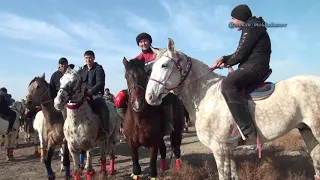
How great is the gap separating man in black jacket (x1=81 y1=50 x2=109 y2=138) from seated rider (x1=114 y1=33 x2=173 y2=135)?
70cm

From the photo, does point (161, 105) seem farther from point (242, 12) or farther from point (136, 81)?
point (242, 12)

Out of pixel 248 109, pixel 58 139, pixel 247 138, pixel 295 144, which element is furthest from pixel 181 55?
pixel 295 144

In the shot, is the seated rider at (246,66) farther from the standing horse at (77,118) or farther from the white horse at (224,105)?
the standing horse at (77,118)

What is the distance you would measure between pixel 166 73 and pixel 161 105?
1.66 metres

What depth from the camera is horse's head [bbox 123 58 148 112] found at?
5.17 metres

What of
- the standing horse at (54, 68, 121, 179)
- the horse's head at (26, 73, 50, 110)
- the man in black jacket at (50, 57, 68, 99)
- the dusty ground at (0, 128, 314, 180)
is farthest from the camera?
the man in black jacket at (50, 57, 68, 99)

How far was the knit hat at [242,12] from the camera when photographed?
4559 mm

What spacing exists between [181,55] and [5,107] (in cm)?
976

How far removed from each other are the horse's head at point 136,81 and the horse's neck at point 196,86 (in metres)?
0.81

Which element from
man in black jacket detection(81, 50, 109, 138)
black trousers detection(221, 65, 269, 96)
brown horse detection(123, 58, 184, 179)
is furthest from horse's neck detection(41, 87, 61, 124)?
black trousers detection(221, 65, 269, 96)

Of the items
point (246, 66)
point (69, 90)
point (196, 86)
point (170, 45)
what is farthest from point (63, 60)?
point (246, 66)

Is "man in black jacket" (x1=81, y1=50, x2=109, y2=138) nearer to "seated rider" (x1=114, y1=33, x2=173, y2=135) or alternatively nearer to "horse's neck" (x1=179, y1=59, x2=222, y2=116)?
"seated rider" (x1=114, y1=33, x2=173, y2=135)

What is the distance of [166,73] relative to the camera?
14.4 ft

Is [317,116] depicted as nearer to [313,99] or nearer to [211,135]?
[313,99]
